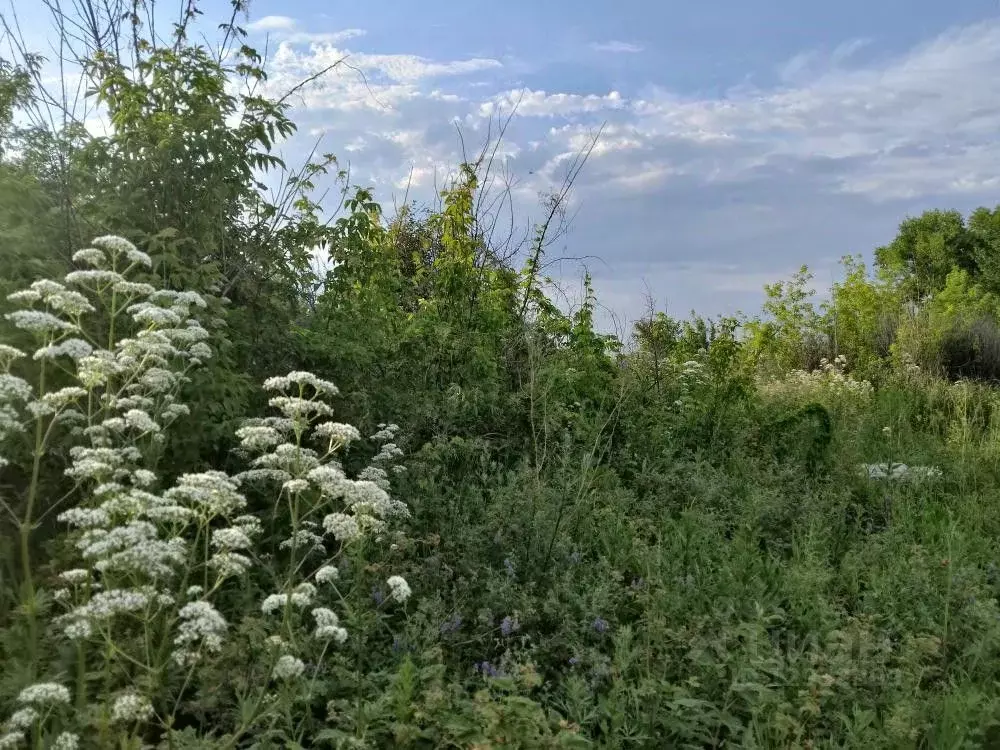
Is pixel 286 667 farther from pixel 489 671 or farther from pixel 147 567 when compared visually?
pixel 489 671

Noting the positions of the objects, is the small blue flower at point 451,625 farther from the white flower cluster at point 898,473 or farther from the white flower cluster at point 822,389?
the white flower cluster at point 822,389

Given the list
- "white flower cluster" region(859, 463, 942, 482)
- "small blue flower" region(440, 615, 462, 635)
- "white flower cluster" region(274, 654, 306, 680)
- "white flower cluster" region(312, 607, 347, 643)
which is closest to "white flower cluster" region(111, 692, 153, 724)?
"white flower cluster" region(274, 654, 306, 680)

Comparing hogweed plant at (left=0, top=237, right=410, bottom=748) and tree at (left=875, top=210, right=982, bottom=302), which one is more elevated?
tree at (left=875, top=210, right=982, bottom=302)

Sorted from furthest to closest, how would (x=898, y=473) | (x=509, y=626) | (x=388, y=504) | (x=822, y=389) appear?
1. (x=822, y=389)
2. (x=898, y=473)
3. (x=509, y=626)
4. (x=388, y=504)

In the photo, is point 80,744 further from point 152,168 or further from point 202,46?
point 202,46

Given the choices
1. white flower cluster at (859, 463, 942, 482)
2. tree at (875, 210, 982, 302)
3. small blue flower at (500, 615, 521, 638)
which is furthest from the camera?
tree at (875, 210, 982, 302)

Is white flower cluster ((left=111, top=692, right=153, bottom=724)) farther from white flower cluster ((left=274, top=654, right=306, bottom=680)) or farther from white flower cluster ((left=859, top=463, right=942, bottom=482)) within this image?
white flower cluster ((left=859, top=463, right=942, bottom=482))

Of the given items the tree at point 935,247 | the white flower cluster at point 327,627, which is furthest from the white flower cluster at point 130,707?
the tree at point 935,247

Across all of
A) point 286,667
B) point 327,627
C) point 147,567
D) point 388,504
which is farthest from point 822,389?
point 147,567

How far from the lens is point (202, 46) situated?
550cm

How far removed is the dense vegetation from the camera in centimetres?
279

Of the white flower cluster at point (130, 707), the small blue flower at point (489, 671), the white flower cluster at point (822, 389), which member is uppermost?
the white flower cluster at point (822, 389)

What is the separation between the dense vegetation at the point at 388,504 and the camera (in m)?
2.79

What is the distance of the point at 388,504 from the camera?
9.13 feet
